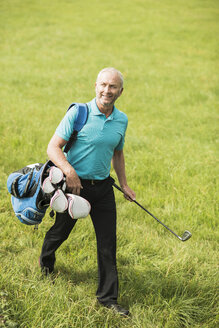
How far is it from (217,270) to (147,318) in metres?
1.16

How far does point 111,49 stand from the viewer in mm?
17078

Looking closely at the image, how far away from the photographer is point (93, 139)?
11.2ft

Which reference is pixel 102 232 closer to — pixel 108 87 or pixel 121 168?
pixel 121 168

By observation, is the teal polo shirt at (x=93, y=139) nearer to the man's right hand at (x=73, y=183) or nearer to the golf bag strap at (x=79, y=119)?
the golf bag strap at (x=79, y=119)

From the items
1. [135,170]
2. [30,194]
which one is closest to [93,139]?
[30,194]

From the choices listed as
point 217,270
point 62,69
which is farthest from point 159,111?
point 217,270

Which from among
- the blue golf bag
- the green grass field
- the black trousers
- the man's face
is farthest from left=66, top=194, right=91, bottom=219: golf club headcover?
the man's face

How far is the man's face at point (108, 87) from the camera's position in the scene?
3.38 metres

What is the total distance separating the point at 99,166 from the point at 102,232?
26.4 inches

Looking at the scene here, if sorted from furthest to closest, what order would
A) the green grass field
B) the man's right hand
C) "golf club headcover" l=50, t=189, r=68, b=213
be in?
the green grass field < the man's right hand < "golf club headcover" l=50, t=189, r=68, b=213

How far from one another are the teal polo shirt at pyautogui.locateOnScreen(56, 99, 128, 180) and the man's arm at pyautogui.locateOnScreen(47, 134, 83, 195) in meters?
0.08

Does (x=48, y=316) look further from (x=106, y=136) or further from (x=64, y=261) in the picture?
(x=106, y=136)

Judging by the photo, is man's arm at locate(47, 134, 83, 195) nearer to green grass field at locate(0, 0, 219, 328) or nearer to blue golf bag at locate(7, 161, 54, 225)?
blue golf bag at locate(7, 161, 54, 225)

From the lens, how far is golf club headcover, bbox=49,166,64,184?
3.07 meters
